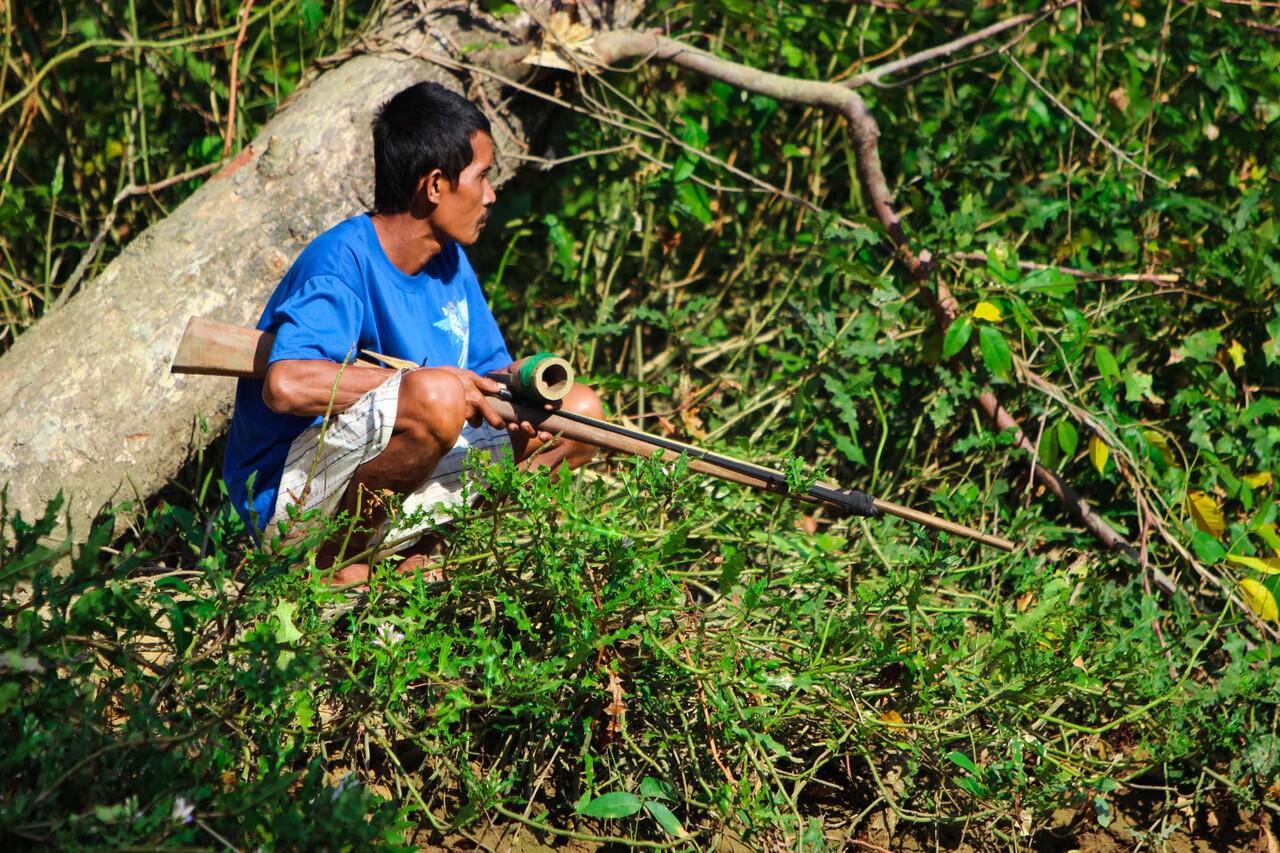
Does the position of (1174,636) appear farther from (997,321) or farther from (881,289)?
(881,289)

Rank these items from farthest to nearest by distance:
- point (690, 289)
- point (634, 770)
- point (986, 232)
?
point (690, 289)
point (986, 232)
point (634, 770)

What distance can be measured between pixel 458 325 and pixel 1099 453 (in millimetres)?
1778

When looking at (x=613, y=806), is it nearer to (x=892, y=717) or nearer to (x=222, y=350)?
(x=892, y=717)

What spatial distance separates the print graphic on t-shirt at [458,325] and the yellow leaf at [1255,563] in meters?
2.07

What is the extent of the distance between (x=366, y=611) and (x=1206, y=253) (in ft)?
8.61

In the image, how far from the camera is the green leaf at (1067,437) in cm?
349

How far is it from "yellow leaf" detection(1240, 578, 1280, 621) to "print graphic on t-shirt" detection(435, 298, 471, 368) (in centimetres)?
212

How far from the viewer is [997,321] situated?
11.6 feet

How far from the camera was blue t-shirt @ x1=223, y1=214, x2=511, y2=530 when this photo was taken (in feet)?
9.07

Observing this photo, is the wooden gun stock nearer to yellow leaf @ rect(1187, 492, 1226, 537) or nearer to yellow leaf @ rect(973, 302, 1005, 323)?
yellow leaf @ rect(973, 302, 1005, 323)

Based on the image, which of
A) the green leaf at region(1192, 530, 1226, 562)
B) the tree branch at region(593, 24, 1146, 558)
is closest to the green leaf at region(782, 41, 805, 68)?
the tree branch at region(593, 24, 1146, 558)

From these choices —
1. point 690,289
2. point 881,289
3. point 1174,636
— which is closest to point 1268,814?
point 1174,636

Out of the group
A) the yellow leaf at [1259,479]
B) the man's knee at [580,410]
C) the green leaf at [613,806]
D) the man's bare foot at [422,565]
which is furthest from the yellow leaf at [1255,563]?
the man's bare foot at [422,565]

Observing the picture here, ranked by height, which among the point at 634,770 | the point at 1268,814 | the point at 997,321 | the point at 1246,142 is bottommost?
the point at 1268,814
